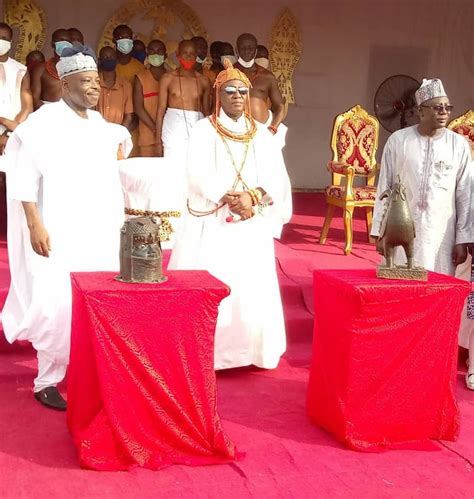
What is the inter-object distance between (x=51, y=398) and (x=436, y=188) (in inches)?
94.8

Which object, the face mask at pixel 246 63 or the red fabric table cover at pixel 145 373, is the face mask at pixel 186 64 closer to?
the face mask at pixel 246 63

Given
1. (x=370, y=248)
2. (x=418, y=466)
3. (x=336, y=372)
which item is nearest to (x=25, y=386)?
(x=336, y=372)

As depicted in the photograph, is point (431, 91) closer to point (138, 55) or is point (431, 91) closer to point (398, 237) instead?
point (398, 237)

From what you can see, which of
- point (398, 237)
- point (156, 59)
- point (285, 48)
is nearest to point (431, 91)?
point (398, 237)

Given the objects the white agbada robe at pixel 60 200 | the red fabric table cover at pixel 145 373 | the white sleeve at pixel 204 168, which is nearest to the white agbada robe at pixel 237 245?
the white sleeve at pixel 204 168

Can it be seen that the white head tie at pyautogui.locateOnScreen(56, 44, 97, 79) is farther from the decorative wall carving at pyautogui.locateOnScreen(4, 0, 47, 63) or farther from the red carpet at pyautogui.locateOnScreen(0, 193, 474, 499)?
the decorative wall carving at pyautogui.locateOnScreen(4, 0, 47, 63)

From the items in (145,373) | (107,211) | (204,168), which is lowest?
(145,373)

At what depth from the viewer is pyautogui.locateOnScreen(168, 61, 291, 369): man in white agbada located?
4.28m

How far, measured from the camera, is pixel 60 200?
3645 mm

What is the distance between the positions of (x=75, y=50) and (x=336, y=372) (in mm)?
1934

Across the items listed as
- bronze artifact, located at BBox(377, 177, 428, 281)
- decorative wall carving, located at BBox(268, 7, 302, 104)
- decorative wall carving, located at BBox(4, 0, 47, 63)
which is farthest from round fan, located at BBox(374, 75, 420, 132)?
bronze artifact, located at BBox(377, 177, 428, 281)

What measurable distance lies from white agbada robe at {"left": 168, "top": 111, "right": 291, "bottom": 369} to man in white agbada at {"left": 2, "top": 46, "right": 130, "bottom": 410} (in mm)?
662

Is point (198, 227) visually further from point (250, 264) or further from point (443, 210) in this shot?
point (443, 210)

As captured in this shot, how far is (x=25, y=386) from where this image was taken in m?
4.11
